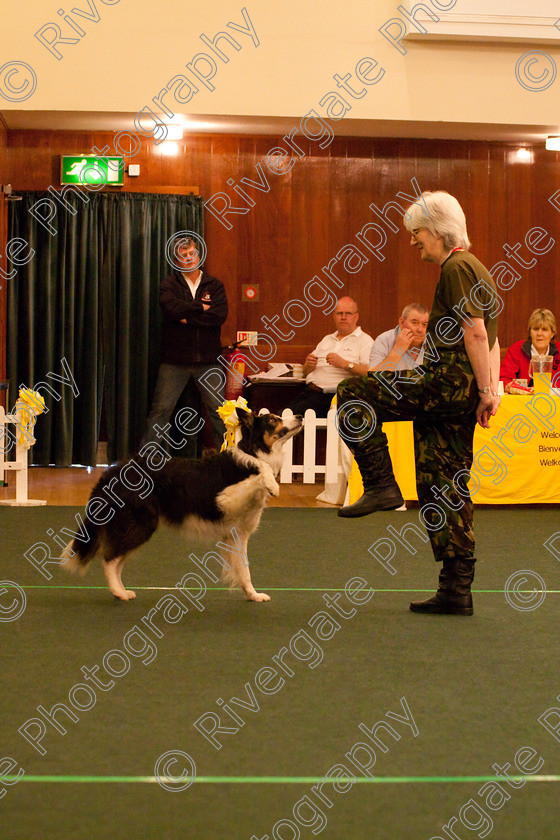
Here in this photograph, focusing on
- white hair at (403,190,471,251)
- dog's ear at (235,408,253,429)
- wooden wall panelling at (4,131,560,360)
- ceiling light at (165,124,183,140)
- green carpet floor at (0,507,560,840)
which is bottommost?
green carpet floor at (0,507,560,840)

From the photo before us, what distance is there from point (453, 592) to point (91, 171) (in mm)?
5867

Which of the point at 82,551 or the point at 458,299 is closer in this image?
the point at 458,299

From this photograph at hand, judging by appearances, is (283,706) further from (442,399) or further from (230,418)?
(230,418)

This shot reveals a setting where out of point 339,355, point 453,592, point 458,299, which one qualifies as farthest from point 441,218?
point 339,355

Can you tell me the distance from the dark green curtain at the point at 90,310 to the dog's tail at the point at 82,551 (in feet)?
14.4

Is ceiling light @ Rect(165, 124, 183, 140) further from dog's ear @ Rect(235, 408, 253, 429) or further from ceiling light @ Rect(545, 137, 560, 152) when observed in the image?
dog's ear @ Rect(235, 408, 253, 429)

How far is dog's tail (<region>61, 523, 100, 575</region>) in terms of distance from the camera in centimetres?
334

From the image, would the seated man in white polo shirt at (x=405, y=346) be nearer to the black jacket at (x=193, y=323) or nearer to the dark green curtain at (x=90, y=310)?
the black jacket at (x=193, y=323)

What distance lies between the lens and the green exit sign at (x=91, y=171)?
7.75 m

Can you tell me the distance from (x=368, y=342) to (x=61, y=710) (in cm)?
523

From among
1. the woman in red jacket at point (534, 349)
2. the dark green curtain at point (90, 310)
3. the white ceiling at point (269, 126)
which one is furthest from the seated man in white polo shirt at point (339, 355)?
the white ceiling at point (269, 126)

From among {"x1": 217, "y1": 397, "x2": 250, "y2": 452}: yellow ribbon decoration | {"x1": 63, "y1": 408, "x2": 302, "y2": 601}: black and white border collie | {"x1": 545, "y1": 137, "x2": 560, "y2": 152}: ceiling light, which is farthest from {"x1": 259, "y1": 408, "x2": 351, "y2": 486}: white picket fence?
{"x1": 545, "y1": 137, "x2": 560, "y2": 152}: ceiling light

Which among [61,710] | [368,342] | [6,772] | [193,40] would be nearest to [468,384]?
[61,710]

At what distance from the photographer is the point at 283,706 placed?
2250 mm
